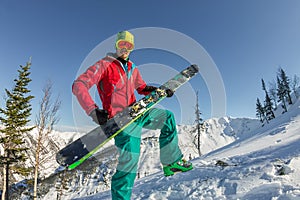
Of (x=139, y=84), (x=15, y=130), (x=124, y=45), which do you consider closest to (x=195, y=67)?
(x=139, y=84)

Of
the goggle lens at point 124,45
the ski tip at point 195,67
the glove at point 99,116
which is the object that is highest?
the goggle lens at point 124,45

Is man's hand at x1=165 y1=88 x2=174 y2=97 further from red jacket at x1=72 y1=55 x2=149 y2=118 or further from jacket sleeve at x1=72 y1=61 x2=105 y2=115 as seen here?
jacket sleeve at x1=72 y1=61 x2=105 y2=115

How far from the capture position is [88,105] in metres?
2.61

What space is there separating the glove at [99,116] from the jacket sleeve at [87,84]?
0.06 m

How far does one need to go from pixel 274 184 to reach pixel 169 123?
243 cm

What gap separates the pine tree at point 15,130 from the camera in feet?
57.8

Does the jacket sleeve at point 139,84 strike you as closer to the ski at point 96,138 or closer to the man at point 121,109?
the man at point 121,109

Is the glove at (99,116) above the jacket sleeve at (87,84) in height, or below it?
below

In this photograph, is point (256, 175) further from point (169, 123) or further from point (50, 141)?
point (50, 141)

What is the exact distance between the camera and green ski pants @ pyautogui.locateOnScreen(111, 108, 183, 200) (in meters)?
2.77

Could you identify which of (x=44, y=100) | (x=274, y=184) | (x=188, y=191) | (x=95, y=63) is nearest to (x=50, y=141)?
(x=44, y=100)

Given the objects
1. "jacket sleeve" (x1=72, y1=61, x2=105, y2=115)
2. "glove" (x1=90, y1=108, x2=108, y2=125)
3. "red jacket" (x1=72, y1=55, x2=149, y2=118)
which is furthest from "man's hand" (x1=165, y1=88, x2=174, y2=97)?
"glove" (x1=90, y1=108, x2=108, y2=125)

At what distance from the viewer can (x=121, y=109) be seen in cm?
304

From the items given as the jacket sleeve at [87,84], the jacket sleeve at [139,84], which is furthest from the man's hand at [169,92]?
the jacket sleeve at [87,84]
